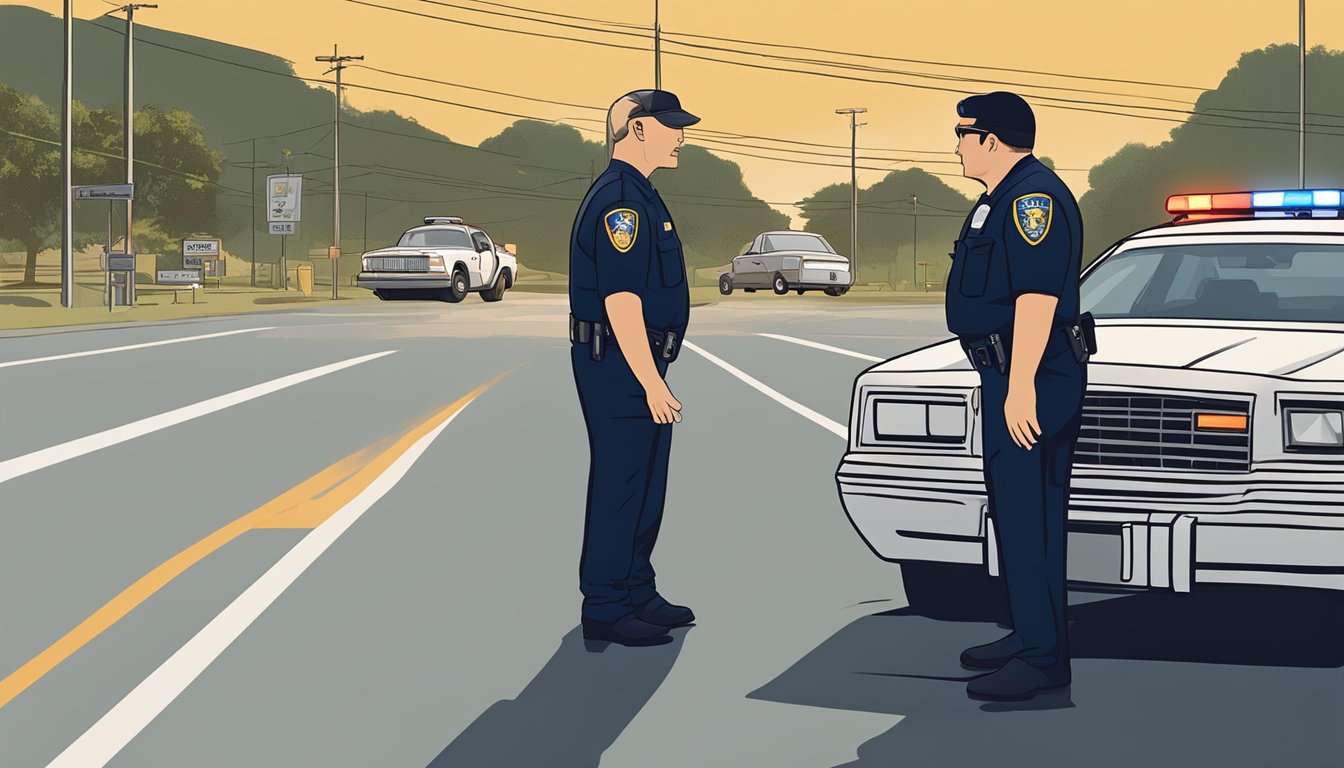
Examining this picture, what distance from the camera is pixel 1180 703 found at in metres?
5.80

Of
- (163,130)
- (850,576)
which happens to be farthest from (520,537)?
(163,130)

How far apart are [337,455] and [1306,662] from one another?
788 centimetres

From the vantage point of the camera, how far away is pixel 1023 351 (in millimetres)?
5637

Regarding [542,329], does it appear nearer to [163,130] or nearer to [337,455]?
[337,455]

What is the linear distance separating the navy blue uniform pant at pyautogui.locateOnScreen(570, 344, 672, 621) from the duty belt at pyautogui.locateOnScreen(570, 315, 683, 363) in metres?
0.03

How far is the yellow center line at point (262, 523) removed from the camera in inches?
252

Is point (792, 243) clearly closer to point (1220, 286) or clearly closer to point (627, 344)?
point (1220, 286)

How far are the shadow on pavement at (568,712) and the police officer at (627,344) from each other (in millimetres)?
228

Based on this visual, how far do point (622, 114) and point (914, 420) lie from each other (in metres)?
1.55

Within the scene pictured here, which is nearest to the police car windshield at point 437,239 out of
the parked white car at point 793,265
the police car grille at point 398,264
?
the police car grille at point 398,264

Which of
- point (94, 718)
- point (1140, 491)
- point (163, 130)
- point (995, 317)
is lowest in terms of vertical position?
point (94, 718)

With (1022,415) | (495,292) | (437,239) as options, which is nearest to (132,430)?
(1022,415)

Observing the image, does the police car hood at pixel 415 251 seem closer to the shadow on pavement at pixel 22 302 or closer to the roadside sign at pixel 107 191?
the roadside sign at pixel 107 191

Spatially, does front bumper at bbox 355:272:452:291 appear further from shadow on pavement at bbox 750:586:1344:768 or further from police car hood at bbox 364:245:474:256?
shadow on pavement at bbox 750:586:1344:768
